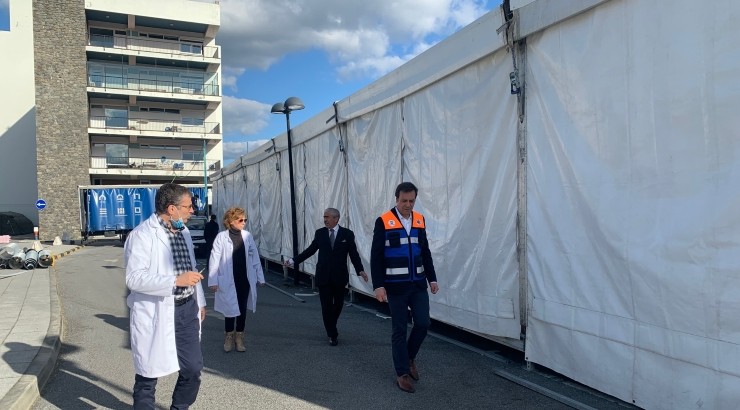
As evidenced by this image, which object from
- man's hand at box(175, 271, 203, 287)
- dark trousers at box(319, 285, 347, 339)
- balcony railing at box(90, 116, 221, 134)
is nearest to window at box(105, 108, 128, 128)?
balcony railing at box(90, 116, 221, 134)

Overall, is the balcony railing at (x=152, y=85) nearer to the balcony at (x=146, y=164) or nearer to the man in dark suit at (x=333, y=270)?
the balcony at (x=146, y=164)

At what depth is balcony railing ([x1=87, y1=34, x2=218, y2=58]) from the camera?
41750 millimetres

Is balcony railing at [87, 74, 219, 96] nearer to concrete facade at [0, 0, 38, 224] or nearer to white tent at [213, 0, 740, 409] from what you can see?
concrete facade at [0, 0, 38, 224]

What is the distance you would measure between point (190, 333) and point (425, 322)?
83.0 inches

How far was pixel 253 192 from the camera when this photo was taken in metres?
17.4

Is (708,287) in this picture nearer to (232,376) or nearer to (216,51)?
(232,376)

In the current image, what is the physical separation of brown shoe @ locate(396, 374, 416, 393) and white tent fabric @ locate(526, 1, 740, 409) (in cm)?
124

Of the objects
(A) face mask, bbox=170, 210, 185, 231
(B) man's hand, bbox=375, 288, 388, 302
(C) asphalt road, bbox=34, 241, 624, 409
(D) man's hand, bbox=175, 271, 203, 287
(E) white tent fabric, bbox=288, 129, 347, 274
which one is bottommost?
(C) asphalt road, bbox=34, 241, 624, 409

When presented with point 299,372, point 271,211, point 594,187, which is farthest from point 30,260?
point 594,187

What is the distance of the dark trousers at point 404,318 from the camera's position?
193 inches

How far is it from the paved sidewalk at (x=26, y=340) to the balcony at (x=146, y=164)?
31658mm

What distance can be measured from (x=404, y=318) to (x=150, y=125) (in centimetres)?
4244

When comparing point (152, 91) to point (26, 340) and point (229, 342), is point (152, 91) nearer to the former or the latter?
point (26, 340)

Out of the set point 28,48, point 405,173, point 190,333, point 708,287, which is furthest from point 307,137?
point 28,48
